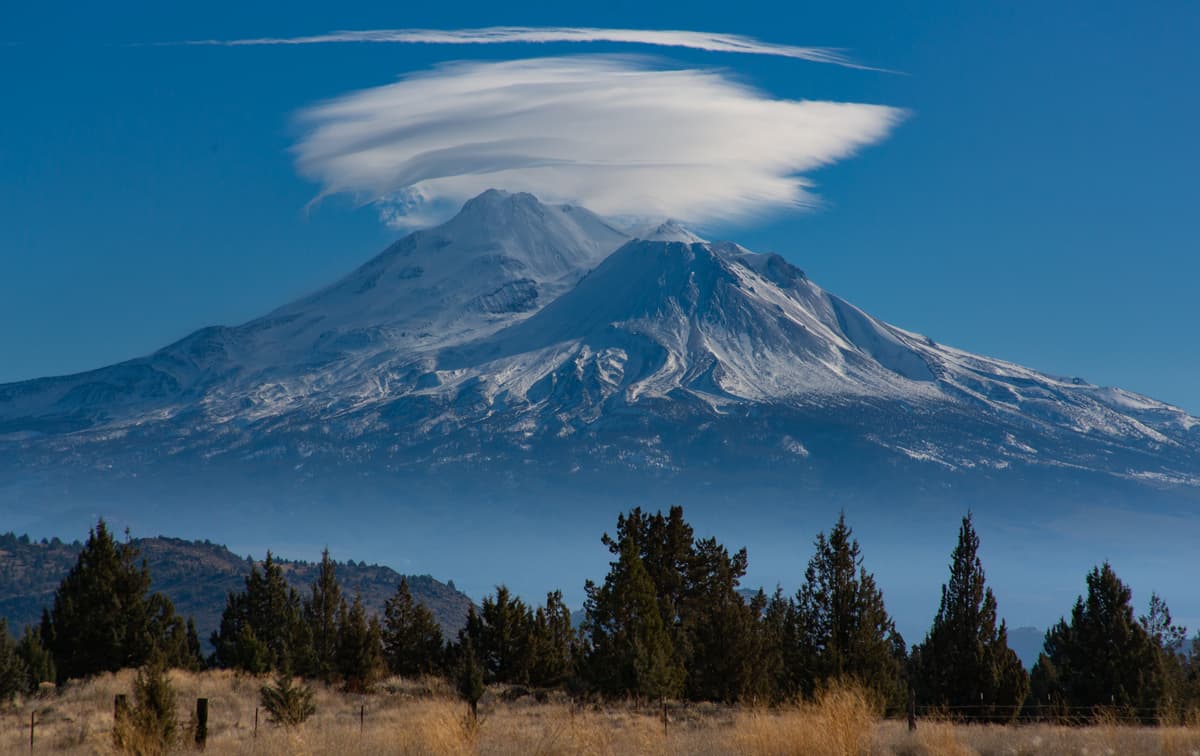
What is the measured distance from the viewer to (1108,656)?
52.5 meters

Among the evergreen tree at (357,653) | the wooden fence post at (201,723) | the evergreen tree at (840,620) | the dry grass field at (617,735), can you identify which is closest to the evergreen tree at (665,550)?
the evergreen tree at (357,653)

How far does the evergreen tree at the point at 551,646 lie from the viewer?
181ft

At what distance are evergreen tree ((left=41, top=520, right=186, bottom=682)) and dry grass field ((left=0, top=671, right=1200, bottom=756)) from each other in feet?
41.4

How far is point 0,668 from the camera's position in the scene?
4600 cm

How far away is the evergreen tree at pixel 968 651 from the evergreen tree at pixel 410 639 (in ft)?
88.3

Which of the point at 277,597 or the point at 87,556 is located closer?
the point at 87,556

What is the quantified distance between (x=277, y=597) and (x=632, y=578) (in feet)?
104

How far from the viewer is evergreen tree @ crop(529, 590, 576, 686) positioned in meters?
55.3

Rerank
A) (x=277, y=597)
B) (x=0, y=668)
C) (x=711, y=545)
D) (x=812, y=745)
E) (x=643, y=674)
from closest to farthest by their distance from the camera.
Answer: (x=812, y=745) → (x=643, y=674) → (x=0, y=668) → (x=711, y=545) → (x=277, y=597)

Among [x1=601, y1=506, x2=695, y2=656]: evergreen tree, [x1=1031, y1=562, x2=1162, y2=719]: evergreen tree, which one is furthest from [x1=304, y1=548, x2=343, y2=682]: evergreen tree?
[x1=1031, y1=562, x2=1162, y2=719]: evergreen tree

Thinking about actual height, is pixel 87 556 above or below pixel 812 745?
above

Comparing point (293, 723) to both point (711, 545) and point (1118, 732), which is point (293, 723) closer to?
point (1118, 732)

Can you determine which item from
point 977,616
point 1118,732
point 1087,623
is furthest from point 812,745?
point 1087,623

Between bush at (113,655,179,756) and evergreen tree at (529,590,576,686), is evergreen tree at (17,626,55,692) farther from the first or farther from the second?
bush at (113,655,179,756)
